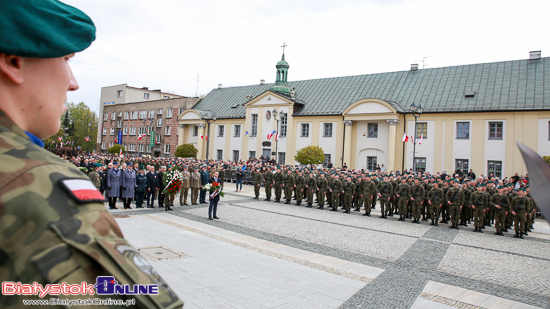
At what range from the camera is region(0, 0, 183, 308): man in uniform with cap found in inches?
28.7

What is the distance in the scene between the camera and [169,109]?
176ft

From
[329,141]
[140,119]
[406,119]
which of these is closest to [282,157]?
[329,141]

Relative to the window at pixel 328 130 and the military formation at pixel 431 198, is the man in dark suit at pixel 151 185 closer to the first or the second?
the military formation at pixel 431 198

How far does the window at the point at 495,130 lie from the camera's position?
28.6 m

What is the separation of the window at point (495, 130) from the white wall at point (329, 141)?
13721 millimetres

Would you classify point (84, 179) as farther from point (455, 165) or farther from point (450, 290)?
point (455, 165)

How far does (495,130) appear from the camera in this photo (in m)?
28.8

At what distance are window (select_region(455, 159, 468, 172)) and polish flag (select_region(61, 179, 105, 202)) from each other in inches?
1295

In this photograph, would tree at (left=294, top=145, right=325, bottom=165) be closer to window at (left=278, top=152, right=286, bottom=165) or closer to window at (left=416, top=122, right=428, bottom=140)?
window at (left=278, top=152, right=286, bottom=165)

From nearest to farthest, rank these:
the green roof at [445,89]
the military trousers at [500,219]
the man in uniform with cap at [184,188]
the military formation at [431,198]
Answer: the military trousers at [500,219]
the military formation at [431,198]
the man in uniform with cap at [184,188]
the green roof at [445,89]

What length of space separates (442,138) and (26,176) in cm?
3352

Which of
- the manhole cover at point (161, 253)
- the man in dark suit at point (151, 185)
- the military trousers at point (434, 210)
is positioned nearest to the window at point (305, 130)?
the military trousers at point (434, 210)

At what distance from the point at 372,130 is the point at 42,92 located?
1383 inches

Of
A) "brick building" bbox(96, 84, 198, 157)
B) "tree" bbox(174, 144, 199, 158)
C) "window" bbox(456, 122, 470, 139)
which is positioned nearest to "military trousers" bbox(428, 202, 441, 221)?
"window" bbox(456, 122, 470, 139)
